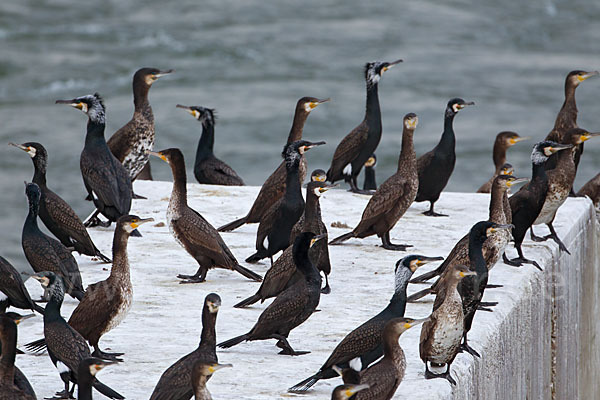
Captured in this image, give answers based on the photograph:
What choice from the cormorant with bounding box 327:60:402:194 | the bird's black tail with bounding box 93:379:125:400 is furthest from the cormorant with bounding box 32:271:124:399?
the cormorant with bounding box 327:60:402:194

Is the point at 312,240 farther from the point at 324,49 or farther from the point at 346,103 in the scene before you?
the point at 324,49

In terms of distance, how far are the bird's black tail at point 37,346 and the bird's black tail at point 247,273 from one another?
1.92 m

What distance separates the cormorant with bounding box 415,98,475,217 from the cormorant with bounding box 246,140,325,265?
1908mm

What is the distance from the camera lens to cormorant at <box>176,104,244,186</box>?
458 inches

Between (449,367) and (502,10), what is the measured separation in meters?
30.8

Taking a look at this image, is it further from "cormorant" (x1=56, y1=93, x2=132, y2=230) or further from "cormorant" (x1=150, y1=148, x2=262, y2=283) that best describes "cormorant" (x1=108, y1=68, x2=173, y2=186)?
"cormorant" (x1=150, y1=148, x2=262, y2=283)

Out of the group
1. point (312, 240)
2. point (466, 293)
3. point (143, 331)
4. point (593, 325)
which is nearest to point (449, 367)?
point (466, 293)

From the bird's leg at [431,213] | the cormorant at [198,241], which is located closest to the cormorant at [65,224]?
the cormorant at [198,241]

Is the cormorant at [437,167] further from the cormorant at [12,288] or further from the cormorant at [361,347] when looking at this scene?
the cormorant at [12,288]

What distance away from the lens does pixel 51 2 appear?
35.7 m

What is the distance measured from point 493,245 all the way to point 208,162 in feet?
16.1

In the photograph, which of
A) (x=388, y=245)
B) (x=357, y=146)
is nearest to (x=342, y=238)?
(x=388, y=245)

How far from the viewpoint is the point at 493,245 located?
7684mm

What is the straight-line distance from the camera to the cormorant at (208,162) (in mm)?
11641
